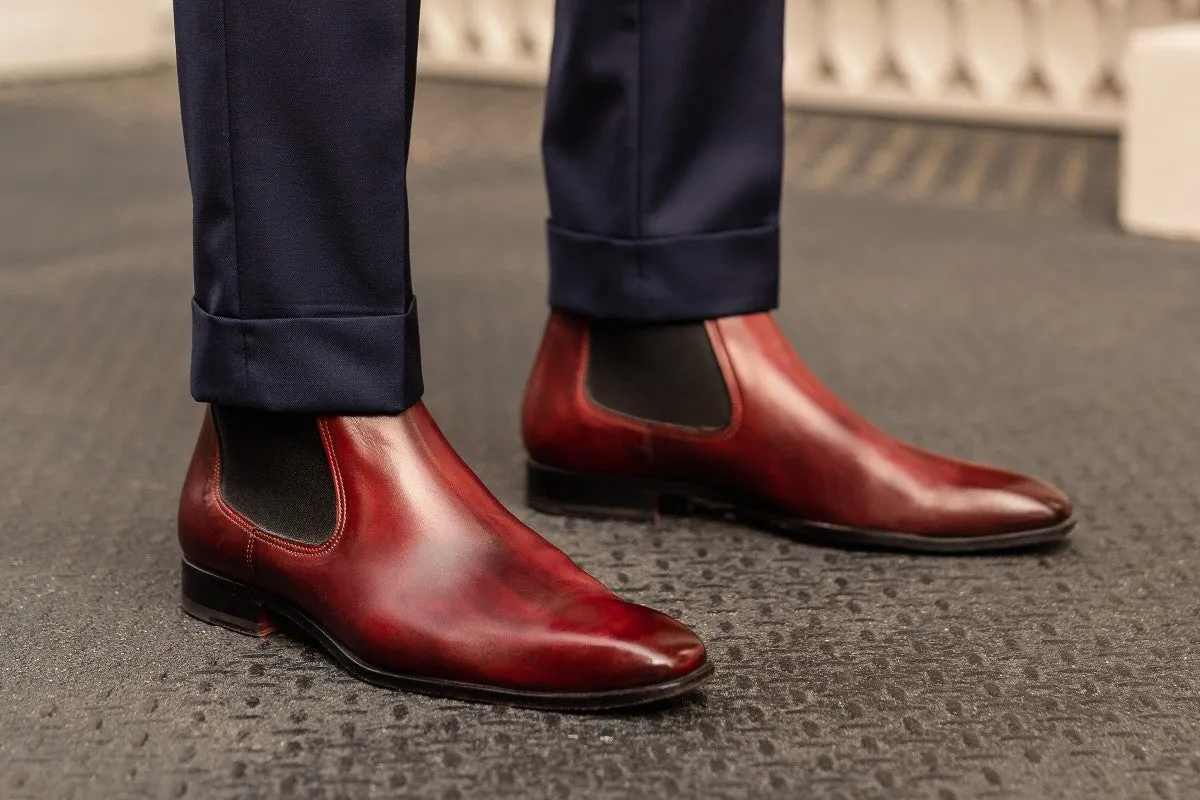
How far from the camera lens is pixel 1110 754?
549 mm

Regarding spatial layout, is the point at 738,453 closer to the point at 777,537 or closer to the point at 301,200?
the point at 777,537

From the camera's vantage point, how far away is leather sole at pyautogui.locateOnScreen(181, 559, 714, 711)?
558 mm

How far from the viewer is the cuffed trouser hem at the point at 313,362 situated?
1.95ft

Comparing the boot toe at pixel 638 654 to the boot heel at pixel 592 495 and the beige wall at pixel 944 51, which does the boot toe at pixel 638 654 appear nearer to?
the boot heel at pixel 592 495

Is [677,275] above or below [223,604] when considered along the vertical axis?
above

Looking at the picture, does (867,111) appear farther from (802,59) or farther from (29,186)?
(29,186)

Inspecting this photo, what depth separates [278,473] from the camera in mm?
628

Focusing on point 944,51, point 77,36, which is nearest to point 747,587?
point 944,51

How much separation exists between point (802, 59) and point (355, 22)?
7.29 feet

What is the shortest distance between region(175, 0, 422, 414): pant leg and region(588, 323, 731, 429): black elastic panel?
192 mm

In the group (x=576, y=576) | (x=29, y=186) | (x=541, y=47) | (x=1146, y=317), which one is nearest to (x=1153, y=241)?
(x=1146, y=317)

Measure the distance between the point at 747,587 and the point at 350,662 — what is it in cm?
21

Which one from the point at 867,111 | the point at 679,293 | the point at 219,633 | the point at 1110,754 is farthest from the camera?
the point at 867,111

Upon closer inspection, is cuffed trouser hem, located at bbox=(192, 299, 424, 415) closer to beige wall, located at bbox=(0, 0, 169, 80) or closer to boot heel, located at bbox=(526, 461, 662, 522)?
boot heel, located at bbox=(526, 461, 662, 522)
